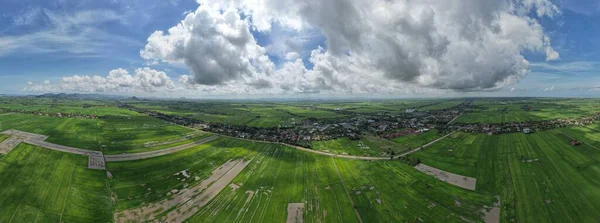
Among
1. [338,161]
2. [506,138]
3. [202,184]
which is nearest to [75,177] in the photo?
[202,184]

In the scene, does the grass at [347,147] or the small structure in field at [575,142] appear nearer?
the small structure in field at [575,142]

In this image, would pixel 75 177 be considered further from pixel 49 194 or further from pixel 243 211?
pixel 243 211

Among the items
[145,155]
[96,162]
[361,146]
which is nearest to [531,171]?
[361,146]

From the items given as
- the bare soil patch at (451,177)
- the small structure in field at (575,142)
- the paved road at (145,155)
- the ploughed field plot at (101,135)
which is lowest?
the bare soil patch at (451,177)

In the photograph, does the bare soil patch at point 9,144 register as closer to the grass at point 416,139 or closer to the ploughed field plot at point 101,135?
the ploughed field plot at point 101,135

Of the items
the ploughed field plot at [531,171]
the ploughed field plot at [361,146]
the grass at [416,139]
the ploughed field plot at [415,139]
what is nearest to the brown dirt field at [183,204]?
the ploughed field plot at [361,146]
